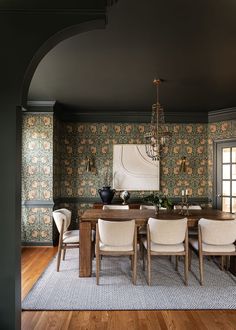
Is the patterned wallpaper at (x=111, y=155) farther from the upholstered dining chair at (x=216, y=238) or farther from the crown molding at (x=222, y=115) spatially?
the upholstered dining chair at (x=216, y=238)

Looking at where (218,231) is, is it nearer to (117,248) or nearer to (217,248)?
(217,248)

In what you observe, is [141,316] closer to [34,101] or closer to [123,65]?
[123,65]

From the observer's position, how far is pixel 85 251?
3.87 metres

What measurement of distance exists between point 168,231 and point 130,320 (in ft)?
3.75

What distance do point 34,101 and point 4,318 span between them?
14.2 ft

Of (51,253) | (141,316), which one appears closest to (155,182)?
(51,253)

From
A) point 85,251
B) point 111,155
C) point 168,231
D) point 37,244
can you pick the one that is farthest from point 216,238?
point 37,244

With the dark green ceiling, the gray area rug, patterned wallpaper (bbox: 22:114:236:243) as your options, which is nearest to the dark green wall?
the dark green ceiling

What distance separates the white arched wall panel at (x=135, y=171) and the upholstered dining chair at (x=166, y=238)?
2672 mm

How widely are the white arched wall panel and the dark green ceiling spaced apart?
1157 millimetres

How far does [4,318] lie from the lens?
6.06 ft

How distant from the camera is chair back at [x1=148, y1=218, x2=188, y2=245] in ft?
11.5

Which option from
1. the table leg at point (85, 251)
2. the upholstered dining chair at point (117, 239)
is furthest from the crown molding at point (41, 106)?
the upholstered dining chair at point (117, 239)

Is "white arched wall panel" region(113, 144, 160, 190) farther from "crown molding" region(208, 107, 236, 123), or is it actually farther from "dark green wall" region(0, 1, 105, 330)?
"dark green wall" region(0, 1, 105, 330)
